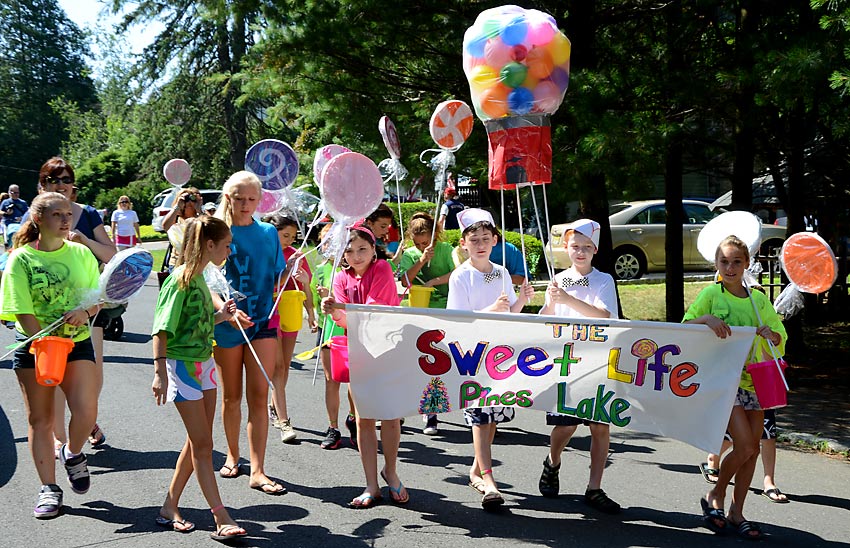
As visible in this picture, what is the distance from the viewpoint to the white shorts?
4574 millimetres

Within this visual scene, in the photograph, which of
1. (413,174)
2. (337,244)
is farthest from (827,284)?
(413,174)

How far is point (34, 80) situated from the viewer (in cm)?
6344

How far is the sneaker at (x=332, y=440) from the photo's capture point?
21.7 feet

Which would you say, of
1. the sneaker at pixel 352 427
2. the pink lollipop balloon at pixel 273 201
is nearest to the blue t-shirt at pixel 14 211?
the pink lollipop balloon at pixel 273 201

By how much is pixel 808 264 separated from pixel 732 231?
485 mm

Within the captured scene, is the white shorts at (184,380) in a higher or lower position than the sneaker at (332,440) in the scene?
higher

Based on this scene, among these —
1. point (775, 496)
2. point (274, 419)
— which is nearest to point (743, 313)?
point (775, 496)

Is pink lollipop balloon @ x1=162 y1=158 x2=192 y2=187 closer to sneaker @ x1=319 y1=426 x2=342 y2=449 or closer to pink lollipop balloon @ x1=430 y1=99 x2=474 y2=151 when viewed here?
pink lollipop balloon @ x1=430 y1=99 x2=474 y2=151

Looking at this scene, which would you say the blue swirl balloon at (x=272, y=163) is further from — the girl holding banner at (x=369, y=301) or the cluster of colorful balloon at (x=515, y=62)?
the cluster of colorful balloon at (x=515, y=62)

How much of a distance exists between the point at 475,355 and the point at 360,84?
5.07m

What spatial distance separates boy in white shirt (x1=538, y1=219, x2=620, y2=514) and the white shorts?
2.05m

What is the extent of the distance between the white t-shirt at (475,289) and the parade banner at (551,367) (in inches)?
16.3

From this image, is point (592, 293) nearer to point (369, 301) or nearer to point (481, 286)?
point (481, 286)

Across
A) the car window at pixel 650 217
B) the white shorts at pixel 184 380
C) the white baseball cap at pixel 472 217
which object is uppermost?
the car window at pixel 650 217
